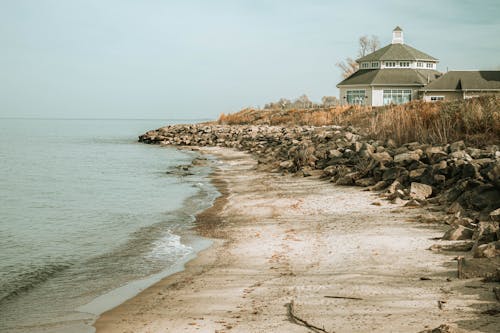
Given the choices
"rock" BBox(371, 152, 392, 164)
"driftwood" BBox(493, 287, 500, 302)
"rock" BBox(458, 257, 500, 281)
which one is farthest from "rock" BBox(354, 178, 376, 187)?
"driftwood" BBox(493, 287, 500, 302)

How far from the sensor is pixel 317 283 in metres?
6.67

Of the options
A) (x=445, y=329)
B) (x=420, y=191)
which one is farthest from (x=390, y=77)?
(x=445, y=329)

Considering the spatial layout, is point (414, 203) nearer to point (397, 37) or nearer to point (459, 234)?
point (459, 234)

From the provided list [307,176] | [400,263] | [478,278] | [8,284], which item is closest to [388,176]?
[307,176]

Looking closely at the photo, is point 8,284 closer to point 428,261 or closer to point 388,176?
point 428,261

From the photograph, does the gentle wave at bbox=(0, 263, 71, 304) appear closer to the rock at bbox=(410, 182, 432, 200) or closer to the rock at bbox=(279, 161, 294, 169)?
the rock at bbox=(410, 182, 432, 200)

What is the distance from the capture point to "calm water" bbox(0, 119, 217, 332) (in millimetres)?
7122

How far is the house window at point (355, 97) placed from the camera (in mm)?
61938

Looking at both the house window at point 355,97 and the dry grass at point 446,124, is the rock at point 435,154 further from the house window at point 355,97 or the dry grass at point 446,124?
the house window at point 355,97

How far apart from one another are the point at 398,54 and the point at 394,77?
4.37 metres

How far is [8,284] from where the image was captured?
830 centimetres

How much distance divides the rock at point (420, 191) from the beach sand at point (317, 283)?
66 cm

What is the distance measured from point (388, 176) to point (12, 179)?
17737 mm

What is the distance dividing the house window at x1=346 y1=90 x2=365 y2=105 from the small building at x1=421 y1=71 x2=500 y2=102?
22.8ft
